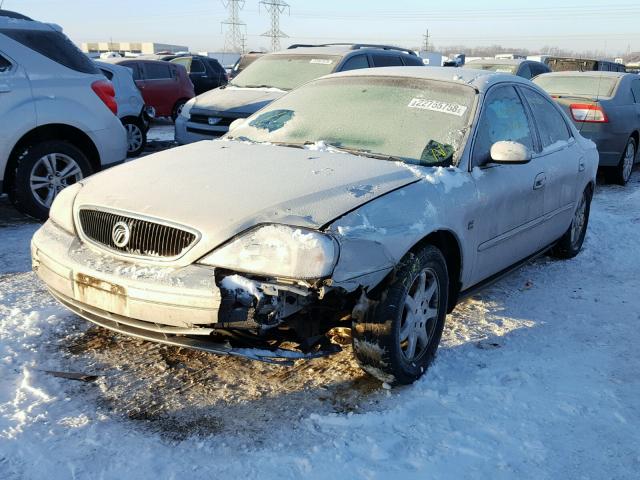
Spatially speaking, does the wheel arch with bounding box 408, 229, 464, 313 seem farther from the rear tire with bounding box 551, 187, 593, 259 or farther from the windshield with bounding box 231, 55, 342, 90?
the windshield with bounding box 231, 55, 342, 90

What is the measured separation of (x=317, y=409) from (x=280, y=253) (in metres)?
0.81

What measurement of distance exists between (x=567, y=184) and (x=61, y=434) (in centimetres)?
390

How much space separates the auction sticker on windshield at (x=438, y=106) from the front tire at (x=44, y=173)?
136 inches

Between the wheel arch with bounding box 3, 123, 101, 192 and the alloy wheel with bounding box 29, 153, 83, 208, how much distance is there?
167 mm

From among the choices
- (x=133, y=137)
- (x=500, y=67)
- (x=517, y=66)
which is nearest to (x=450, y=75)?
(x=133, y=137)

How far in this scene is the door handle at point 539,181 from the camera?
167 inches

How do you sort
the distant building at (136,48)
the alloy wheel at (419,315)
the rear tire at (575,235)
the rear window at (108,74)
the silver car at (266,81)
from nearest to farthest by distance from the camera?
the alloy wheel at (419,315), the rear tire at (575,235), the silver car at (266,81), the rear window at (108,74), the distant building at (136,48)

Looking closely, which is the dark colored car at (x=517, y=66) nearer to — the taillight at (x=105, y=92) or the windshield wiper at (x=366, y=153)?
the taillight at (x=105, y=92)

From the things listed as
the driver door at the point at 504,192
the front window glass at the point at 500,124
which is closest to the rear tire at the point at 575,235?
the driver door at the point at 504,192

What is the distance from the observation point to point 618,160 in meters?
9.09

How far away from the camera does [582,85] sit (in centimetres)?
941

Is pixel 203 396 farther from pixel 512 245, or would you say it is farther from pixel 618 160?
pixel 618 160

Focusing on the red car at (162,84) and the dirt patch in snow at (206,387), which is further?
the red car at (162,84)

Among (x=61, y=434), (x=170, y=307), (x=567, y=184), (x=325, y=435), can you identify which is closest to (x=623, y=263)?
(x=567, y=184)
